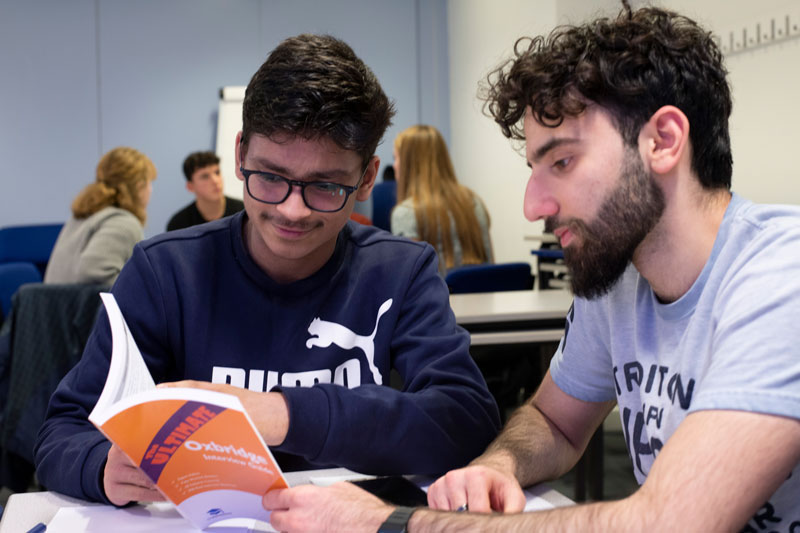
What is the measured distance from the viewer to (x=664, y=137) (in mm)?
979

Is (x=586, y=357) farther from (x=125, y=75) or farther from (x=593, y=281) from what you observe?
(x=125, y=75)

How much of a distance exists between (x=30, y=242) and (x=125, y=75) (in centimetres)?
167

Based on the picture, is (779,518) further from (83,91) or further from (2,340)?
(83,91)

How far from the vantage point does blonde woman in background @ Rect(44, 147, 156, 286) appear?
3324 mm

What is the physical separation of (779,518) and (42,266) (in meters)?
5.86

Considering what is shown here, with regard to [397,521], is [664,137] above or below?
above

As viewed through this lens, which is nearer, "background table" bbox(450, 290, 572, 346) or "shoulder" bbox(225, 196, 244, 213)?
"background table" bbox(450, 290, 572, 346)

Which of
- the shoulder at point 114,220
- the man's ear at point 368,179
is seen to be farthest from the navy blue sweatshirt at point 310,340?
the shoulder at point 114,220

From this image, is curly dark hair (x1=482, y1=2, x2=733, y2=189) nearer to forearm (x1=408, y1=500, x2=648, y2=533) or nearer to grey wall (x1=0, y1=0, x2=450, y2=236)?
forearm (x1=408, y1=500, x2=648, y2=533)

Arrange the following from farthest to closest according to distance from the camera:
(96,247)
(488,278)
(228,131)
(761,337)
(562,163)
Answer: (228,131), (96,247), (488,278), (562,163), (761,337)

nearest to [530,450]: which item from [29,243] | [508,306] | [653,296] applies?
[653,296]

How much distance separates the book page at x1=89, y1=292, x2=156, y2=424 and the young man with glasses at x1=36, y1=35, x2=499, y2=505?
17cm

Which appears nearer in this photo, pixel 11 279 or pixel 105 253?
pixel 105 253

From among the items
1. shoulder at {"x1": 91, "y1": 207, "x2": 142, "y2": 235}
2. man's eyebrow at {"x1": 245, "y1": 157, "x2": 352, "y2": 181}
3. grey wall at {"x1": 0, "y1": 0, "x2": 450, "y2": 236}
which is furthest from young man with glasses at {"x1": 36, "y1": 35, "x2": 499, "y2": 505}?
grey wall at {"x1": 0, "y1": 0, "x2": 450, "y2": 236}
